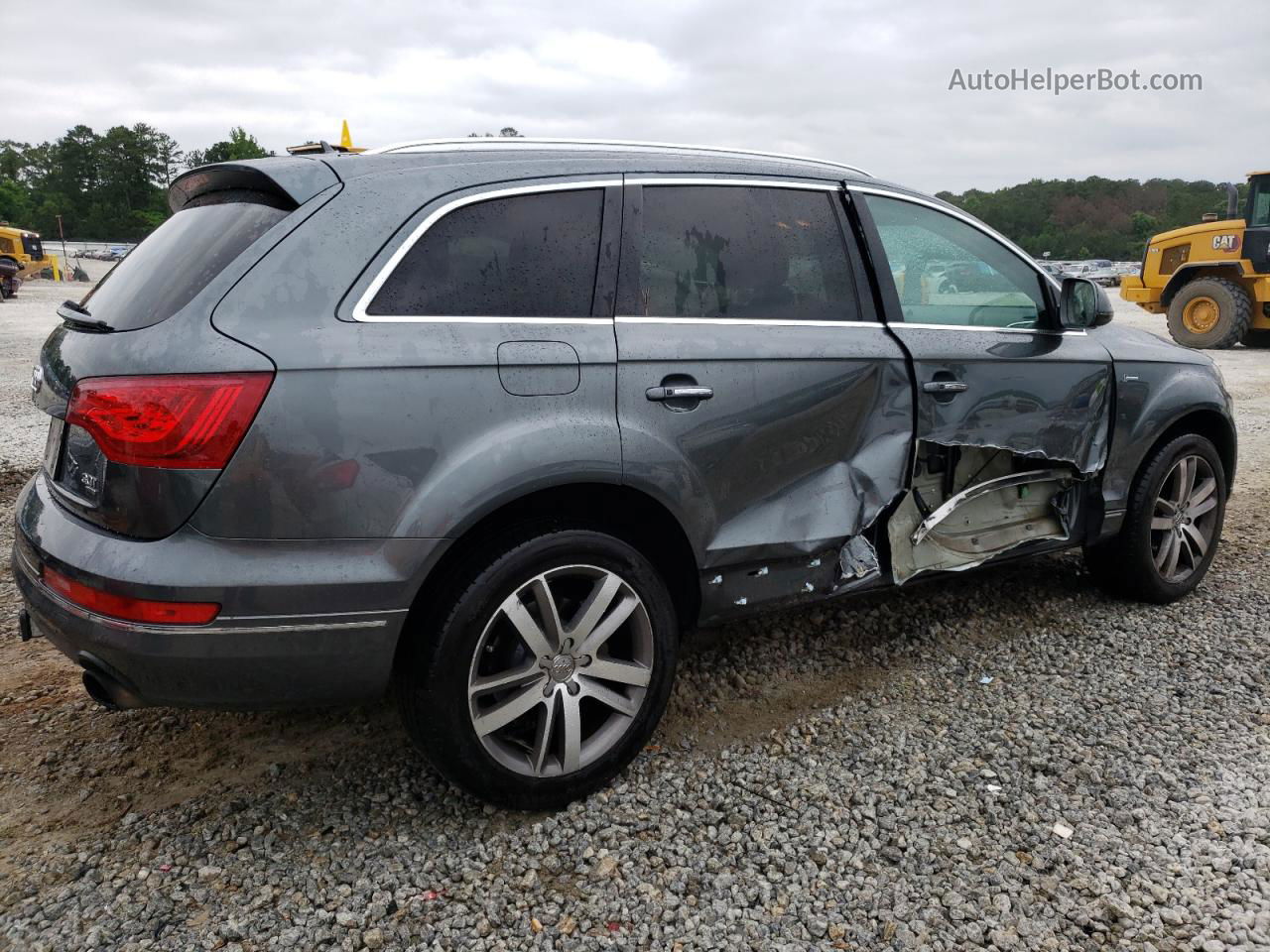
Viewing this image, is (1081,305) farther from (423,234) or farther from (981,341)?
(423,234)

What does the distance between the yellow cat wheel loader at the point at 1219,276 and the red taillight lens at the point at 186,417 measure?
16248 millimetres

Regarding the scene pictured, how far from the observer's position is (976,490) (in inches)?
142

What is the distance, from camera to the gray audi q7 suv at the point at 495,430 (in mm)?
2172

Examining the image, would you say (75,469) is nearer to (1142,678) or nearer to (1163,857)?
(1163,857)

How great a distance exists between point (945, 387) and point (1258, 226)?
14.5 metres

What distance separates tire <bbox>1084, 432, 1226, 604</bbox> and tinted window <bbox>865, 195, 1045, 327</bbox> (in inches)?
37.1

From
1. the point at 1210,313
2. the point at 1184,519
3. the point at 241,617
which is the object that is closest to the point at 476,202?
the point at 241,617

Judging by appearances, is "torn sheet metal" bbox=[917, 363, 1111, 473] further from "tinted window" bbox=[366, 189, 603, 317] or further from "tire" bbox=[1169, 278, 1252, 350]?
"tire" bbox=[1169, 278, 1252, 350]

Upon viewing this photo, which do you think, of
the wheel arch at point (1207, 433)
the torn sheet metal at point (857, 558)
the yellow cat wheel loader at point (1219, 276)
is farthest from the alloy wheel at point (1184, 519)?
the yellow cat wheel loader at point (1219, 276)

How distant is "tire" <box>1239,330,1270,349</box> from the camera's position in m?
16.0

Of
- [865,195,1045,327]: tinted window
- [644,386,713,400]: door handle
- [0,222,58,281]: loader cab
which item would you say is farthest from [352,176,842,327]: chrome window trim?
[0,222,58,281]: loader cab

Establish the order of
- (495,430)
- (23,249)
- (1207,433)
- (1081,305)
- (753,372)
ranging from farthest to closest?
(23,249)
(1207,433)
(1081,305)
(753,372)
(495,430)

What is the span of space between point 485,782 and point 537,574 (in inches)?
22.9

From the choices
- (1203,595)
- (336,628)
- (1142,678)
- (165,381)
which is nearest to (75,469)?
(165,381)
